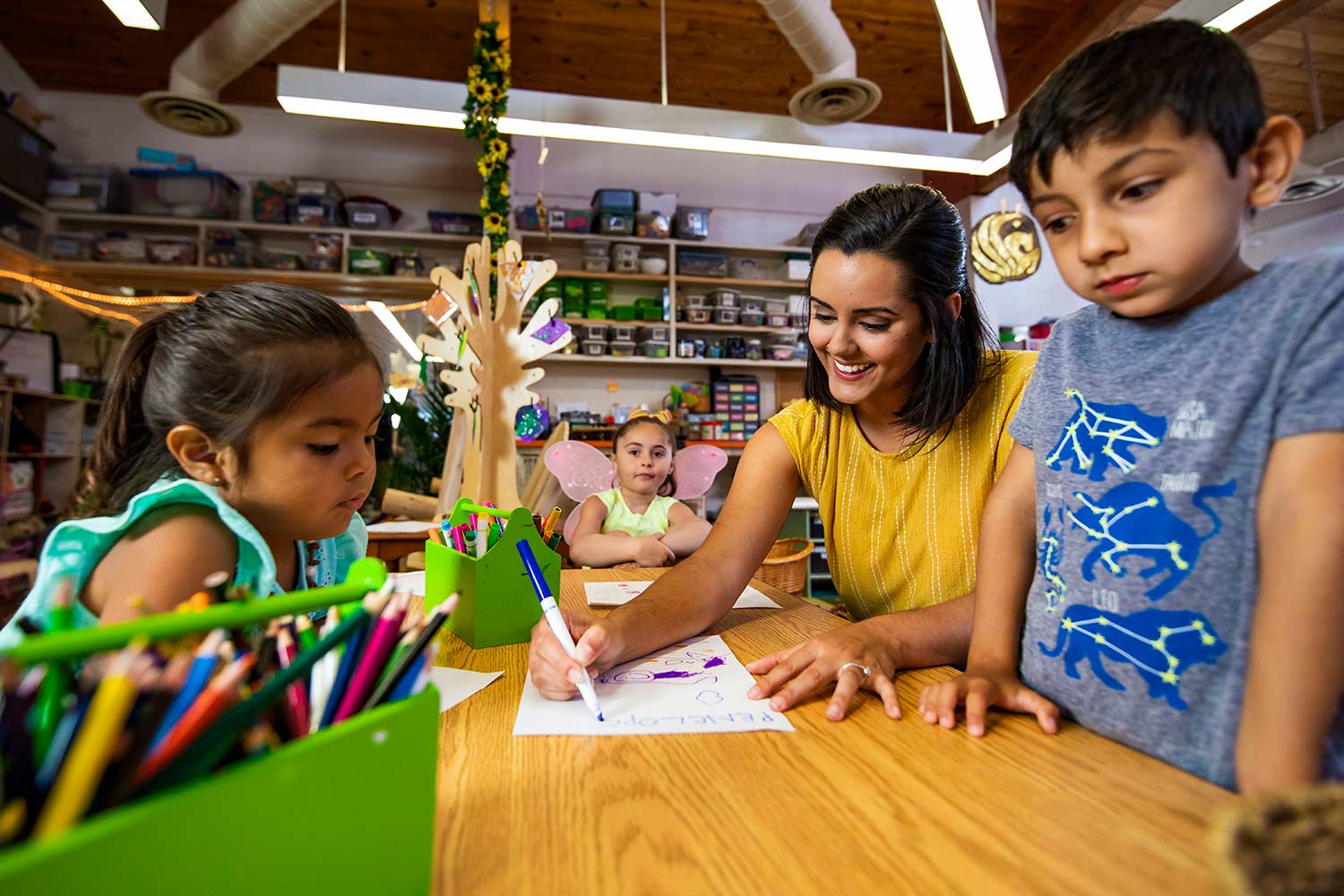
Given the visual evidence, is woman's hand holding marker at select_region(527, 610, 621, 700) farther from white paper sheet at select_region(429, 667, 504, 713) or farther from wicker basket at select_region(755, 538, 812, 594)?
wicker basket at select_region(755, 538, 812, 594)

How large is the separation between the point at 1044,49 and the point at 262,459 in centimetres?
530

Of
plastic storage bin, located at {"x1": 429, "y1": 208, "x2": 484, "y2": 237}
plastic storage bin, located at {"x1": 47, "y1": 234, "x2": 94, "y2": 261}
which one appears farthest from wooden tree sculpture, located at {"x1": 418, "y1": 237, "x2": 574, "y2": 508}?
plastic storage bin, located at {"x1": 47, "y1": 234, "x2": 94, "y2": 261}

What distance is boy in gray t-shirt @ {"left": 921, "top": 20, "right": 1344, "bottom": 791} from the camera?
1.47 ft

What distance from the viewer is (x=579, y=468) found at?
252cm

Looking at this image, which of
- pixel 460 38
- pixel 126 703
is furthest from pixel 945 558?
pixel 460 38

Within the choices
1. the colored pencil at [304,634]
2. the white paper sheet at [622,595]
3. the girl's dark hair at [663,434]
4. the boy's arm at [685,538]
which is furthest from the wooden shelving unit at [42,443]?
the colored pencil at [304,634]

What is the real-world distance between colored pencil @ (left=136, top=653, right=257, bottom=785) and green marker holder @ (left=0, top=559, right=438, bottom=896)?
0.01m

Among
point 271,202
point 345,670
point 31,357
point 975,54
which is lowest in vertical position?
point 345,670

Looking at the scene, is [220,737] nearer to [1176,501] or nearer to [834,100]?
[1176,501]

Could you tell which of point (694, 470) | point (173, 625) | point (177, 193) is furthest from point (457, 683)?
point (177, 193)

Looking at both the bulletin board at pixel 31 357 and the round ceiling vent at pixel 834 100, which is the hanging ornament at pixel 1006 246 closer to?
the round ceiling vent at pixel 834 100

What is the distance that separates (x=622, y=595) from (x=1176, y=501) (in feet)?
2.69

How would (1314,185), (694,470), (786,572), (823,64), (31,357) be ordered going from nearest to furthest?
(786,572), (694,470), (1314,185), (823,64), (31,357)

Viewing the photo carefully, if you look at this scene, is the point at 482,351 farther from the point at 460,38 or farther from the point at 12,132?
the point at 12,132
